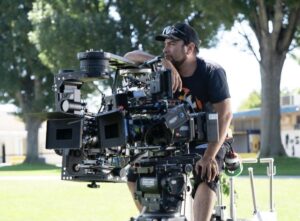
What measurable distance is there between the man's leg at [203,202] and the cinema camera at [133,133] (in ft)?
1.26

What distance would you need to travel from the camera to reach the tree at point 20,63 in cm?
4094

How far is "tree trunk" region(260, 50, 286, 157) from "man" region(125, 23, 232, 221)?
23800 mm

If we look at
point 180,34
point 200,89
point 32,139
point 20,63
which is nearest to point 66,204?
point 200,89

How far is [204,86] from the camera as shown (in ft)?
17.0

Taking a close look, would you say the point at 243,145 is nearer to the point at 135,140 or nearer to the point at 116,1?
the point at 116,1

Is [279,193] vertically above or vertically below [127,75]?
below

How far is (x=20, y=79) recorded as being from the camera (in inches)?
1702

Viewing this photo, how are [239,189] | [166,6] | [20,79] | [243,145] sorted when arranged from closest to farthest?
[239,189] < [166,6] < [20,79] < [243,145]

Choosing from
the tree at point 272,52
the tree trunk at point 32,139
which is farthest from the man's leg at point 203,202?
the tree trunk at point 32,139

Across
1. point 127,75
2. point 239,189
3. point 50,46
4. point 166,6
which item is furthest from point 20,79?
point 127,75

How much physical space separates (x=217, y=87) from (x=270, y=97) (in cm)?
Answer: 2436

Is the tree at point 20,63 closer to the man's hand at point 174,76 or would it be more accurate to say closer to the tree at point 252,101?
the man's hand at point 174,76

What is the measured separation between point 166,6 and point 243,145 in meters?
22.0

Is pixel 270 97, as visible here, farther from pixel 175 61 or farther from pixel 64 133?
pixel 64 133
